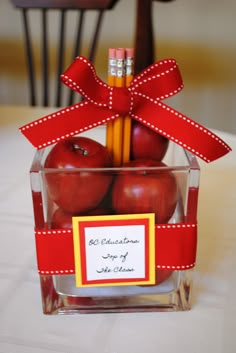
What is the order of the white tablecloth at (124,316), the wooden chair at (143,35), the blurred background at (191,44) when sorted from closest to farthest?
the white tablecloth at (124,316)
the wooden chair at (143,35)
the blurred background at (191,44)

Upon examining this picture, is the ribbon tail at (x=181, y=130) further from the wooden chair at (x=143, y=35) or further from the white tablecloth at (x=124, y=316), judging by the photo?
the wooden chair at (x=143, y=35)

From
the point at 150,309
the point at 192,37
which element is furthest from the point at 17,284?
the point at 192,37

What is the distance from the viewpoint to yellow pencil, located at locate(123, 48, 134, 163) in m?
0.47

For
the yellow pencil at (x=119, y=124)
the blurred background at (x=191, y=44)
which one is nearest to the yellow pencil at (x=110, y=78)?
the yellow pencil at (x=119, y=124)

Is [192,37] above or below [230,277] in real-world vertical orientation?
above

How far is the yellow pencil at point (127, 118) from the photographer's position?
470 millimetres

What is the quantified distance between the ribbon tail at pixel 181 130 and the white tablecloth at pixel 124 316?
0.16 m

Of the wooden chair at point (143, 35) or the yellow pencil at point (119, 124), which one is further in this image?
the wooden chair at point (143, 35)

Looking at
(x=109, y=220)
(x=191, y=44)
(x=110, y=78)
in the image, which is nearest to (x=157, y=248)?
(x=109, y=220)

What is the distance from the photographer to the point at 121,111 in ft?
1.59

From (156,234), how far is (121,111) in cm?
13

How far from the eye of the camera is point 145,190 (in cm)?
45

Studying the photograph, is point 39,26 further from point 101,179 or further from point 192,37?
point 101,179

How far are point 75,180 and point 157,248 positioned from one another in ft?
0.35
